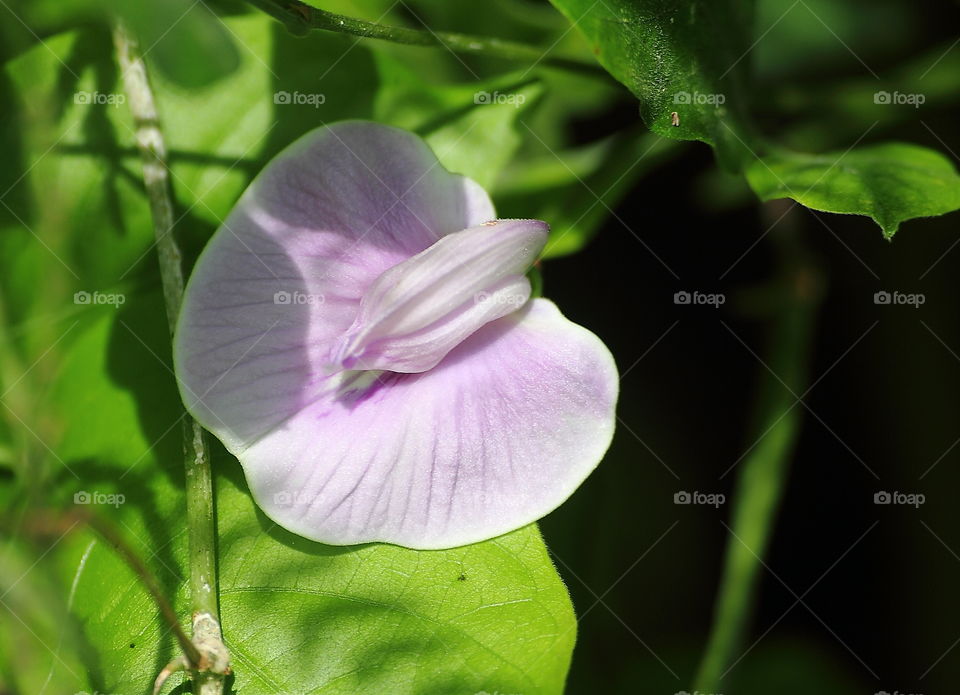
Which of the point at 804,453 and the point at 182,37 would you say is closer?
the point at 182,37

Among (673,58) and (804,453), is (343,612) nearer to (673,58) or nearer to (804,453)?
(673,58)

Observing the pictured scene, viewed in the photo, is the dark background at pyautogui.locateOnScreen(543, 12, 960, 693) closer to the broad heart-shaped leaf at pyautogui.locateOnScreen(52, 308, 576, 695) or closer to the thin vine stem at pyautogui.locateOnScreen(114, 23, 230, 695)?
the broad heart-shaped leaf at pyautogui.locateOnScreen(52, 308, 576, 695)

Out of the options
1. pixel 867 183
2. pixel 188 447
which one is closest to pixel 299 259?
pixel 188 447

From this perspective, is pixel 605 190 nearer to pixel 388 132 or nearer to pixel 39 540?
pixel 388 132

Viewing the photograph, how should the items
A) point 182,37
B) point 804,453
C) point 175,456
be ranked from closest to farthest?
point 182,37
point 175,456
point 804,453

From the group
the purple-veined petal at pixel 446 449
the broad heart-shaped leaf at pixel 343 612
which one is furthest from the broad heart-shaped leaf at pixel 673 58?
the broad heart-shaped leaf at pixel 343 612

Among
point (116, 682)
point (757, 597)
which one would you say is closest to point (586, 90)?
point (757, 597)

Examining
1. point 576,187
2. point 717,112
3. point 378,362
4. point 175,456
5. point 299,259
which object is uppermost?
point 717,112
